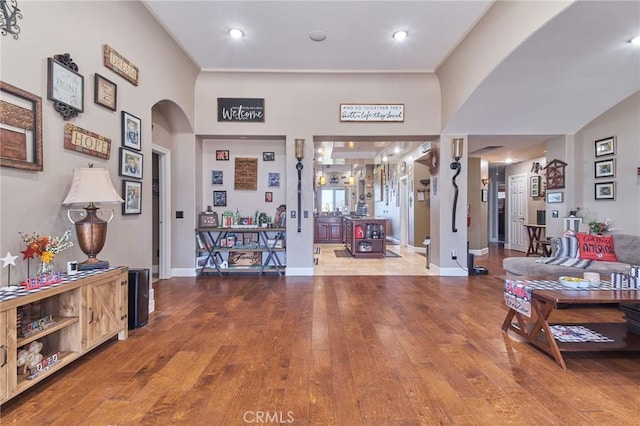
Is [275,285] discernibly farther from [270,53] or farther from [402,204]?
[402,204]

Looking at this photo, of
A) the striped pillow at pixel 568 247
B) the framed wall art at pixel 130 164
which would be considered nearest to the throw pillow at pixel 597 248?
the striped pillow at pixel 568 247

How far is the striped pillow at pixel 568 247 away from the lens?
166 inches

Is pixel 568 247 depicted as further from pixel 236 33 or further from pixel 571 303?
pixel 236 33

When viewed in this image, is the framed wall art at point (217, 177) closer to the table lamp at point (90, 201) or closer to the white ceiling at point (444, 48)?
the white ceiling at point (444, 48)

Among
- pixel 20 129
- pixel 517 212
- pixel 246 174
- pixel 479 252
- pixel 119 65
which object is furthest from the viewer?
pixel 517 212

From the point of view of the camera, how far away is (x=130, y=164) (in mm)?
3234

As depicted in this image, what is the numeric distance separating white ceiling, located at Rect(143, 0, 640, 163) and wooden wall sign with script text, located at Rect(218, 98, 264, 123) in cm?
49

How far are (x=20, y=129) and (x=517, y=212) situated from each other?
9877 mm

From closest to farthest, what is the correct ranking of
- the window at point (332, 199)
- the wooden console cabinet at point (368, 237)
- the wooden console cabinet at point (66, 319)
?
the wooden console cabinet at point (66, 319)
the wooden console cabinet at point (368, 237)
the window at point (332, 199)

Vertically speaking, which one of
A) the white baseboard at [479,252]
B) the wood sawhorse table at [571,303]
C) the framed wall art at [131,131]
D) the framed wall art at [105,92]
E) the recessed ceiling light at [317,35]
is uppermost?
the recessed ceiling light at [317,35]

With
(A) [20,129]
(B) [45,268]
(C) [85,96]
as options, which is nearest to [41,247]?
(B) [45,268]

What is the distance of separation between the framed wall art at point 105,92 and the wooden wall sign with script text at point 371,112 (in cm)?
320

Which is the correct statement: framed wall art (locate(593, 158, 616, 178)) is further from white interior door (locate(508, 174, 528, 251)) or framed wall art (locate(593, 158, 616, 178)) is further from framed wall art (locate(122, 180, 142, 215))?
framed wall art (locate(122, 180, 142, 215))

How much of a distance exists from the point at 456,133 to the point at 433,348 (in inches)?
151
